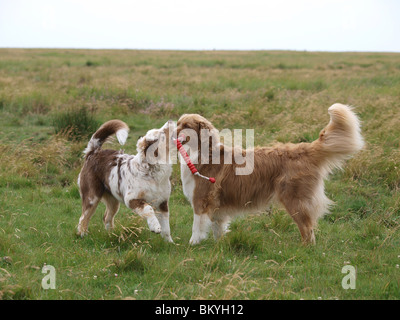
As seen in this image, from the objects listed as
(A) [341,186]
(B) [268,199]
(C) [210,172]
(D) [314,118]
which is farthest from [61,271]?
(D) [314,118]

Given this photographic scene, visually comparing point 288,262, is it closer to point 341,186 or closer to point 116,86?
point 341,186

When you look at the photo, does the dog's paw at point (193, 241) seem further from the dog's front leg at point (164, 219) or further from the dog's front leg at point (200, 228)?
the dog's front leg at point (164, 219)

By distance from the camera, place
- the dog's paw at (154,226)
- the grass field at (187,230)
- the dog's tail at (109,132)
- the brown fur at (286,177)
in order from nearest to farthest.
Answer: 1. the grass field at (187,230)
2. the dog's paw at (154,226)
3. the brown fur at (286,177)
4. the dog's tail at (109,132)

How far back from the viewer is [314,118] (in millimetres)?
11383

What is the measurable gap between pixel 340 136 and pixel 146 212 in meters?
2.63

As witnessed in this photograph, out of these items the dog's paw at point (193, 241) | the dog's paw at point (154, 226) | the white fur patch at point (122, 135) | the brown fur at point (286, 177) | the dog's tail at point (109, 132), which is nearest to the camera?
the dog's paw at point (154, 226)

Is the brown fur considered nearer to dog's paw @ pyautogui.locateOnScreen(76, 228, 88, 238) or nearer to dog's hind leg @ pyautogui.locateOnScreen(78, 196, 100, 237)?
dog's hind leg @ pyautogui.locateOnScreen(78, 196, 100, 237)

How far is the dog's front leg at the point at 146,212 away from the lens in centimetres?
545

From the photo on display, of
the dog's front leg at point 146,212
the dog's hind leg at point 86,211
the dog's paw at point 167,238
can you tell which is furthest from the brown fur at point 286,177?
the dog's hind leg at point 86,211

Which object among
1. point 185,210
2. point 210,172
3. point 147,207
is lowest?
point 185,210

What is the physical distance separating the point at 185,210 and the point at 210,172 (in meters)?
1.65

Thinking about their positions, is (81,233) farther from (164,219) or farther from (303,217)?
(303,217)

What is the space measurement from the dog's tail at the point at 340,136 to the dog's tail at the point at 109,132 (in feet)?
8.80

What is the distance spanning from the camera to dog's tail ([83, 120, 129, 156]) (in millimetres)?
6193
